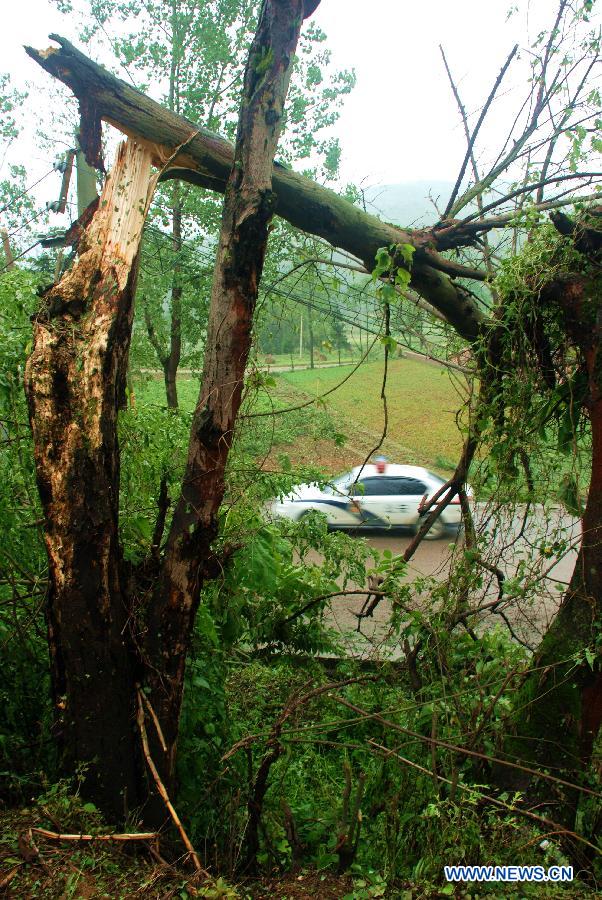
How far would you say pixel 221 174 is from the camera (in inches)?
144

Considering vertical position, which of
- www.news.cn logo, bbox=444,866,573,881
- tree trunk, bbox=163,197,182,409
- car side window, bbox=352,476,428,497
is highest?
tree trunk, bbox=163,197,182,409

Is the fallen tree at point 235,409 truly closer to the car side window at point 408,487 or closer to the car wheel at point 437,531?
the car wheel at point 437,531

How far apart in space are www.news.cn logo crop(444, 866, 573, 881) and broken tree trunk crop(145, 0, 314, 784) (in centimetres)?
132

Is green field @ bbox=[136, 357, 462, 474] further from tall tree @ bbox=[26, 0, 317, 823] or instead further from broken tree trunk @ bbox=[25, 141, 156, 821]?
broken tree trunk @ bbox=[25, 141, 156, 821]

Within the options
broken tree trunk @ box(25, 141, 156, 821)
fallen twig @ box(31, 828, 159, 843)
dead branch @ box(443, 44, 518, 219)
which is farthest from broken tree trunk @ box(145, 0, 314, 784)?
dead branch @ box(443, 44, 518, 219)

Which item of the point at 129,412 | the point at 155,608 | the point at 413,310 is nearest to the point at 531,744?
the point at 155,608

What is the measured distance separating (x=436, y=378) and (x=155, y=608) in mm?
20652

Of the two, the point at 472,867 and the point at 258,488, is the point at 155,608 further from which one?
the point at 472,867

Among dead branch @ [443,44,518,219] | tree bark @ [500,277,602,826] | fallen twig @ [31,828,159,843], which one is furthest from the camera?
dead branch @ [443,44,518,219]

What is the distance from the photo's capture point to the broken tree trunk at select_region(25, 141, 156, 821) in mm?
2807

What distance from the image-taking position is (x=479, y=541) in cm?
400

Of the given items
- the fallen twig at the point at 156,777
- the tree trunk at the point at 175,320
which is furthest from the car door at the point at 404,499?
the fallen twig at the point at 156,777

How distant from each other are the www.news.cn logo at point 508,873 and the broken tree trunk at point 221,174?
3146 mm

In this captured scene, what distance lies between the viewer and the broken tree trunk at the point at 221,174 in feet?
10.6
